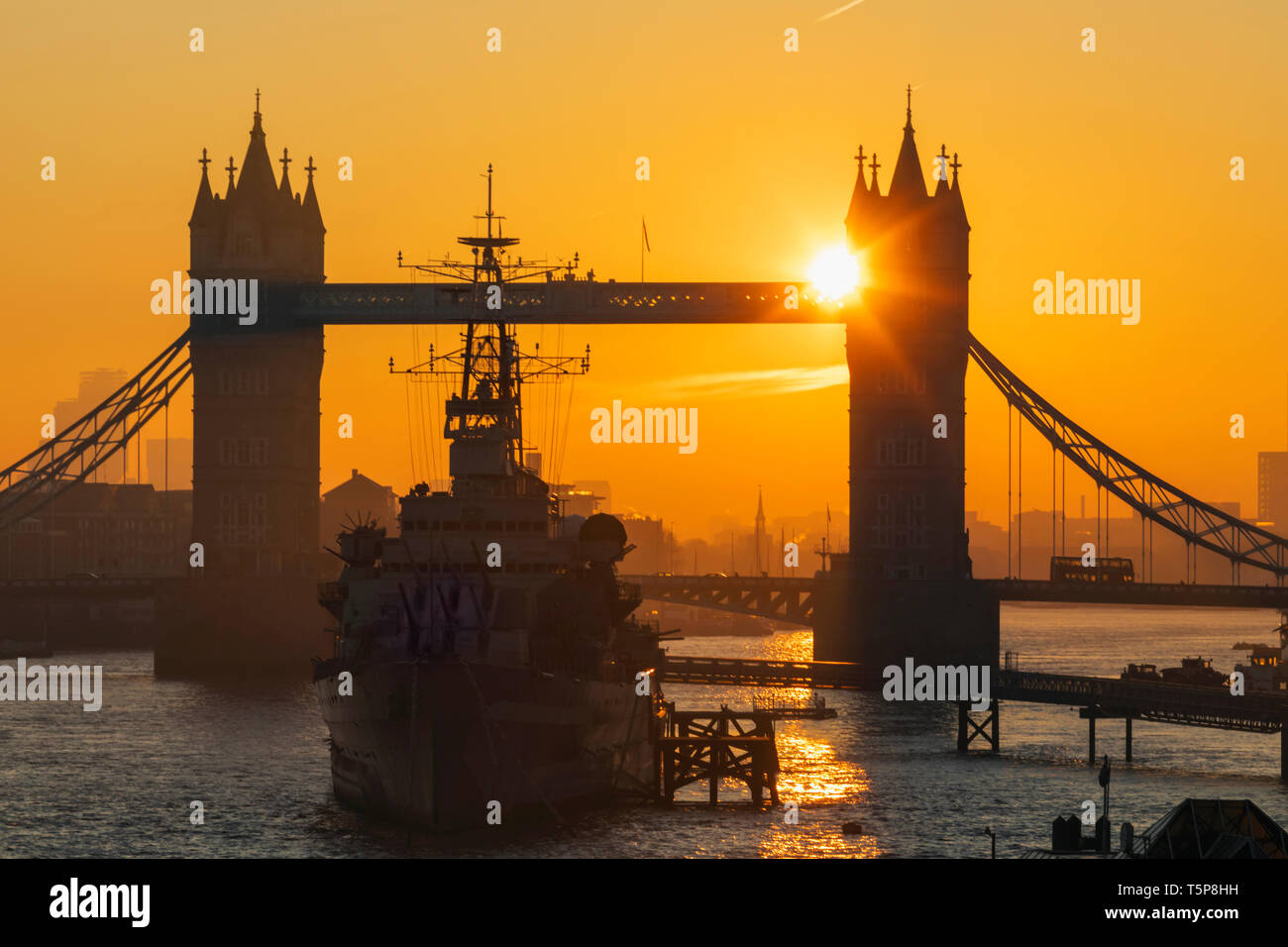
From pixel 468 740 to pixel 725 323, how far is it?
257ft

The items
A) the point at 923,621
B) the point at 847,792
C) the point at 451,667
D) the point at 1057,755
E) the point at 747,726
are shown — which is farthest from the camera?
the point at 923,621

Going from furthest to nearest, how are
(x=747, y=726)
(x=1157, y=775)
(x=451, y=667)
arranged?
(x=747, y=726)
(x=1157, y=775)
(x=451, y=667)

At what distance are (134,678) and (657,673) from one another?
62.4m

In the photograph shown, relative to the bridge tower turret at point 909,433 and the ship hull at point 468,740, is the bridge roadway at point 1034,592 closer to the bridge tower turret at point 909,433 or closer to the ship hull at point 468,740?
the bridge tower turret at point 909,433

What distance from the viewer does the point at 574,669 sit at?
65.8 m

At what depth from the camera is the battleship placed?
6022 centimetres

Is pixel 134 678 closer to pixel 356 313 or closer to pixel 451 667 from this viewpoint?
pixel 356 313

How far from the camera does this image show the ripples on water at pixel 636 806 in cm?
6253

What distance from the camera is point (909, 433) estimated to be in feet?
447

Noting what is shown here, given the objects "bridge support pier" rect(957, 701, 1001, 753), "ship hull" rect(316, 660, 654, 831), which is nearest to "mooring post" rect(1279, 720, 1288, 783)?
"bridge support pier" rect(957, 701, 1001, 753)

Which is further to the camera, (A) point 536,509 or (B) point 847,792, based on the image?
(B) point 847,792

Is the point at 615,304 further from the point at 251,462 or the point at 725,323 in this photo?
the point at 251,462

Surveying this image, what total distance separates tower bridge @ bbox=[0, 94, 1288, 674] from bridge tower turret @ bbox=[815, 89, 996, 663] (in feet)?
0.43

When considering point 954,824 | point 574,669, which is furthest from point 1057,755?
point 574,669
